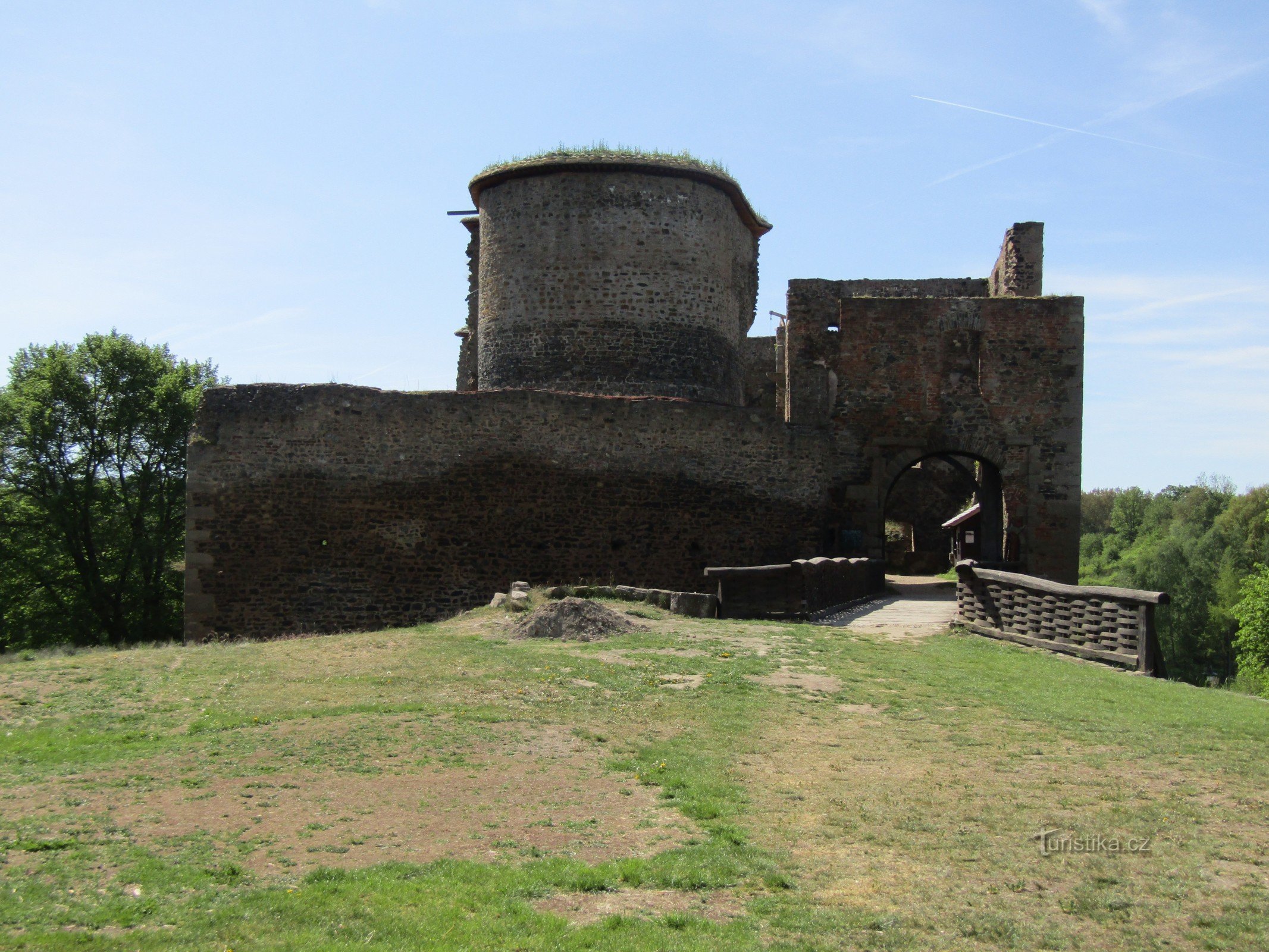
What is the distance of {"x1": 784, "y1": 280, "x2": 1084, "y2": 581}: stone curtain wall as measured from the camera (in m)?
22.4

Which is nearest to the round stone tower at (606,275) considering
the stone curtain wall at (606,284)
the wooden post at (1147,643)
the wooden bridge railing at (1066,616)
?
the stone curtain wall at (606,284)

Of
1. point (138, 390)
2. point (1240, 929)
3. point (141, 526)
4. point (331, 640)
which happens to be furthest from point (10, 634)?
point (1240, 929)

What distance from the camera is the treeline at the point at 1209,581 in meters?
45.9

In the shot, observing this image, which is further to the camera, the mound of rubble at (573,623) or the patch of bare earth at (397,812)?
the mound of rubble at (573,623)

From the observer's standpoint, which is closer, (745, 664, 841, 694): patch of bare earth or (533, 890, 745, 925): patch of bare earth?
(533, 890, 745, 925): patch of bare earth

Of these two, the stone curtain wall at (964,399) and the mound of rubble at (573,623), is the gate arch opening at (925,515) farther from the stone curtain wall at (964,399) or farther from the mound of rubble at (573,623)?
the mound of rubble at (573,623)

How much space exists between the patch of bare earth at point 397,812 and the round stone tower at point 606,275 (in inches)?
681

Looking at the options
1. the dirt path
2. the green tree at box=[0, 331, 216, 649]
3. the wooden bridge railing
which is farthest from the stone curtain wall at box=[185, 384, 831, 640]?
the green tree at box=[0, 331, 216, 649]

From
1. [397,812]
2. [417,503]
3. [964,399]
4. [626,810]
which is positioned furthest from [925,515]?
[397,812]

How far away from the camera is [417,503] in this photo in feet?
64.5

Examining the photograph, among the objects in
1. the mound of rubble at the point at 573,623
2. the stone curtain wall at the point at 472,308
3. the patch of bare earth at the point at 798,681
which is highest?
the stone curtain wall at the point at 472,308

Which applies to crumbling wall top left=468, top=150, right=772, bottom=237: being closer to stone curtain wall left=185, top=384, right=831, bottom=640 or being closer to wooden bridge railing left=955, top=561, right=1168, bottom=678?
stone curtain wall left=185, top=384, right=831, bottom=640

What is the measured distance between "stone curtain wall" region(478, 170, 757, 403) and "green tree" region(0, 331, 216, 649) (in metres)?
9.98

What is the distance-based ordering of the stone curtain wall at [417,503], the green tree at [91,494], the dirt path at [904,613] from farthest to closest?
the green tree at [91,494] → the stone curtain wall at [417,503] → the dirt path at [904,613]
